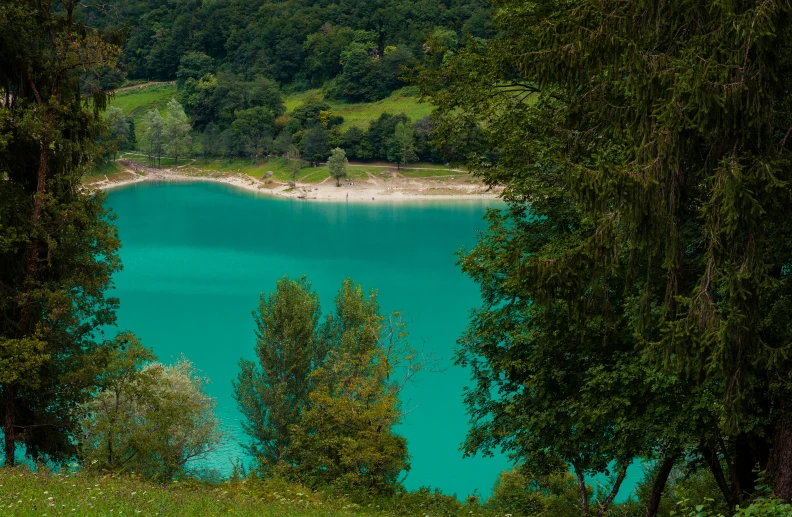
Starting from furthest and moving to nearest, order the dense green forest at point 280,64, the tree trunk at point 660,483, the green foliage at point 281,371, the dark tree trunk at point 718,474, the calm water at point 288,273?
the dense green forest at point 280,64 → the calm water at point 288,273 → the green foliage at point 281,371 → the tree trunk at point 660,483 → the dark tree trunk at point 718,474

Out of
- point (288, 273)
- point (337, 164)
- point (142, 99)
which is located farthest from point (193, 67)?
point (288, 273)

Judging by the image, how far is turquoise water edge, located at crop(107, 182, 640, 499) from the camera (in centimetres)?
2966

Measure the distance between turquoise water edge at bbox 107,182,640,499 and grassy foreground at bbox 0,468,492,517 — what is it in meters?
6.91

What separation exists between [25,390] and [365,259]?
4673 cm

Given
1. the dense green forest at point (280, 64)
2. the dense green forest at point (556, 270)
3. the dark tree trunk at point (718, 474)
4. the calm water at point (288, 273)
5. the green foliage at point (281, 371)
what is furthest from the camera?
the dense green forest at point (280, 64)

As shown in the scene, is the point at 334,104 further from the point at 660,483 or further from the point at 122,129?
the point at 660,483

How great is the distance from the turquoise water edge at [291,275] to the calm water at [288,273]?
0.30 feet

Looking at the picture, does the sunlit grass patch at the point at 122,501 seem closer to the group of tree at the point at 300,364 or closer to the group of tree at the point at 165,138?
the group of tree at the point at 300,364

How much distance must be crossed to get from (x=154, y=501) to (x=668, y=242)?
5.88m

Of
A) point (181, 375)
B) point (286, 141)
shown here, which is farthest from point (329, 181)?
point (181, 375)

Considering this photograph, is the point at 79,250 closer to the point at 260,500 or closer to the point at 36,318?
the point at 36,318

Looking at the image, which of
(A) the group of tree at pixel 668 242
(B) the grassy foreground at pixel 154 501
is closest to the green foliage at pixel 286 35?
(B) the grassy foreground at pixel 154 501

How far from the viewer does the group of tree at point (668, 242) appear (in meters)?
7.25

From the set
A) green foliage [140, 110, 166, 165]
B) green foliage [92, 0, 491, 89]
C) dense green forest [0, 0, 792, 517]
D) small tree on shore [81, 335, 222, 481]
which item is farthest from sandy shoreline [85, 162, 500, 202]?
small tree on shore [81, 335, 222, 481]
